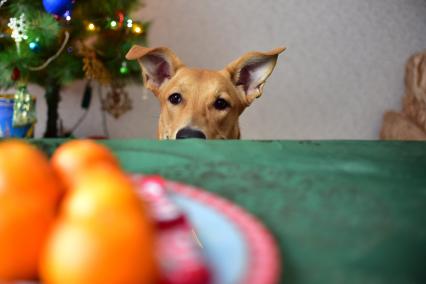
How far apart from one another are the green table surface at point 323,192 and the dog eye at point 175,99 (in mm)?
1230

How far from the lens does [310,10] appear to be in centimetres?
→ 404

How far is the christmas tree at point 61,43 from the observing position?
8.69 ft

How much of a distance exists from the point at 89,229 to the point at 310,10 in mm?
4084

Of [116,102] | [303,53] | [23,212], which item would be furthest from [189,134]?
[303,53]

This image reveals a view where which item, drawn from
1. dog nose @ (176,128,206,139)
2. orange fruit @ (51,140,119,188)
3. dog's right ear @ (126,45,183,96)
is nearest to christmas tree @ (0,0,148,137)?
dog's right ear @ (126,45,183,96)

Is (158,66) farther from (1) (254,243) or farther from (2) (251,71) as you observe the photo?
(1) (254,243)

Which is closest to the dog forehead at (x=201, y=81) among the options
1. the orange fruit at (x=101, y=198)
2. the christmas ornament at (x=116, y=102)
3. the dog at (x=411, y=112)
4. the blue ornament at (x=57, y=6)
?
the blue ornament at (x=57, y=6)

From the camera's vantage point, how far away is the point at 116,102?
3684mm

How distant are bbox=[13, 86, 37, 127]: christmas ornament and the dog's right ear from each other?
3.22ft

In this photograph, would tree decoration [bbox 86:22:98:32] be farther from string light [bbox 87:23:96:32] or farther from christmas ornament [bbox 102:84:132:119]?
christmas ornament [bbox 102:84:132:119]

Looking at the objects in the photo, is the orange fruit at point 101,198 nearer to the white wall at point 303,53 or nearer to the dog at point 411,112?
the dog at point 411,112

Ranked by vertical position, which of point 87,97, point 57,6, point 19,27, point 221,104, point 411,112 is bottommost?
point 411,112

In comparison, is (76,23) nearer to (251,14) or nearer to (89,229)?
(251,14)

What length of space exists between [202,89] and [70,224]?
190cm
